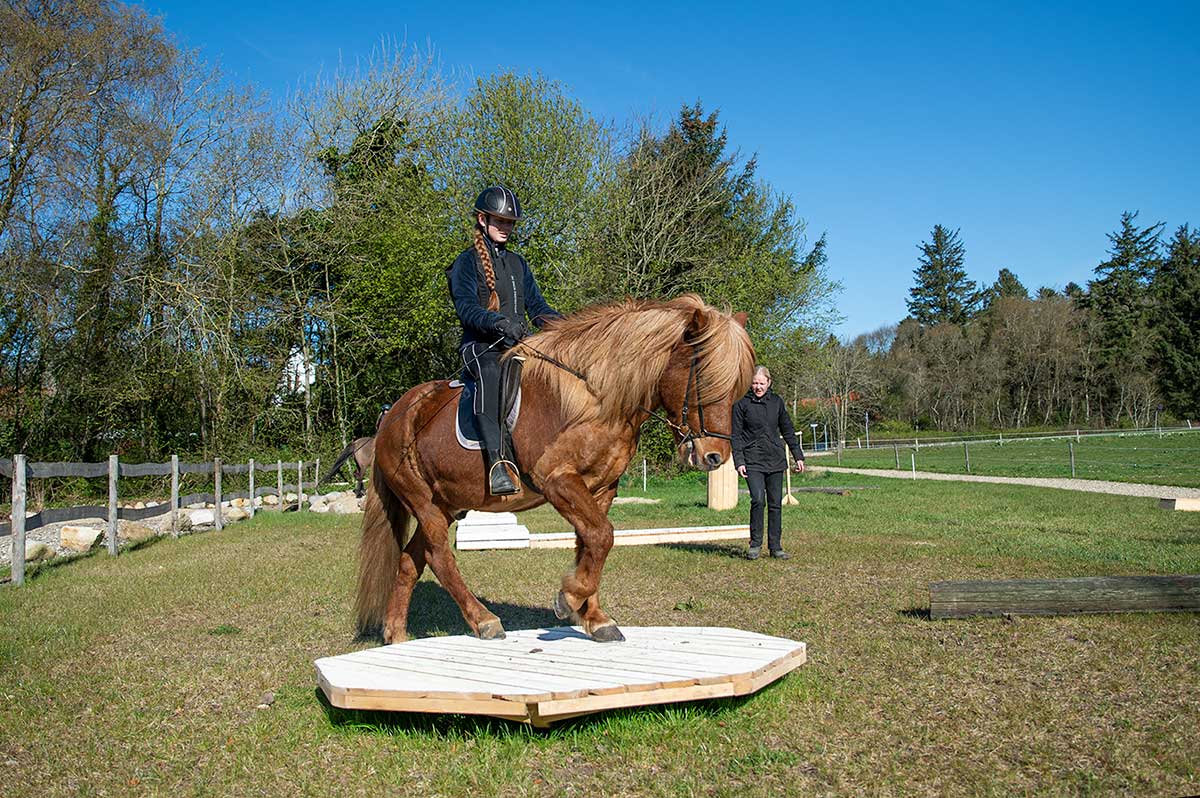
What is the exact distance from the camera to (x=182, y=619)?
8484 mm

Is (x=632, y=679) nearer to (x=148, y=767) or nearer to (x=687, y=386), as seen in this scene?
(x=687, y=386)

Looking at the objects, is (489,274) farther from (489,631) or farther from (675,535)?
(675,535)

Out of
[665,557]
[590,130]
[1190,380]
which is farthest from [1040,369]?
[665,557]

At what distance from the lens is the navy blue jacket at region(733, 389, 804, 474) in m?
12.0

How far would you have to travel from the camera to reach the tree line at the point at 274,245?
2348cm

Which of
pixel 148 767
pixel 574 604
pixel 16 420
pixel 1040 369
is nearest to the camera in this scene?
pixel 148 767

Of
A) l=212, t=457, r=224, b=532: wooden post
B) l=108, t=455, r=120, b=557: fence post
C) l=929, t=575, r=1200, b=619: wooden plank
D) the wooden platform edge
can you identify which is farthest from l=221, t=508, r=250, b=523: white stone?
l=929, t=575, r=1200, b=619: wooden plank

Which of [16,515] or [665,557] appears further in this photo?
[665,557]

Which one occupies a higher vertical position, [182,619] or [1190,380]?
[1190,380]

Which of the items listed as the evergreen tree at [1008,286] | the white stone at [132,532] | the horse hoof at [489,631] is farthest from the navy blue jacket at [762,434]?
the evergreen tree at [1008,286]

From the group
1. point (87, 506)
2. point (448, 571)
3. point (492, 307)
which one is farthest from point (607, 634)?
point (87, 506)

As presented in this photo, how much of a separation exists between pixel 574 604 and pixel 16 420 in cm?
2398

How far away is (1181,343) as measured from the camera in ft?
210

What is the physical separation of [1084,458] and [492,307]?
1630 inches
